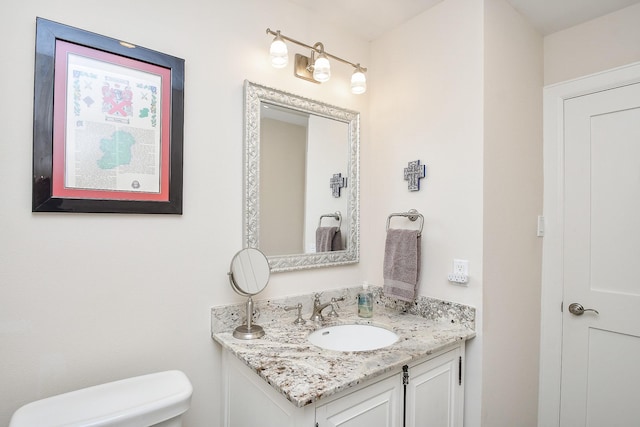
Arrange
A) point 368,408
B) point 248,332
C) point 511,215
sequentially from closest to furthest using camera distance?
point 368,408, point 248,332, point 511,215

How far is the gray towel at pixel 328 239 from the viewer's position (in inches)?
72.1

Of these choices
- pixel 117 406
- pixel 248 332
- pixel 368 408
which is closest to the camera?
pixel 117 406

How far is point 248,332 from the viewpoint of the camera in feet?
4.55

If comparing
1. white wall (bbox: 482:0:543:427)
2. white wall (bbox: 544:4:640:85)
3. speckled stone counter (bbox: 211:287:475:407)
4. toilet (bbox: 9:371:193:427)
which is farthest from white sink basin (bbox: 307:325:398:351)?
white wall (bbox: 544:4:640:85)

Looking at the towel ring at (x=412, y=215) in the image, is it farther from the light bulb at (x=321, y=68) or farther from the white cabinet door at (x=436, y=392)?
the light bulb at (x=321, y=68)

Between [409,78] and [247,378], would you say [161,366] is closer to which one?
[247,378]

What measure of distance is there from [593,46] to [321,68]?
152cm

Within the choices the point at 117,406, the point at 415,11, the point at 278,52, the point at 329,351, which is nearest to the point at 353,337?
the point at 329,351

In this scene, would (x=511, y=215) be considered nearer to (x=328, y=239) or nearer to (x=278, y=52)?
(x=328, y=239)

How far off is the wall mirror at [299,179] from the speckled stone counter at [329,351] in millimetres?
260

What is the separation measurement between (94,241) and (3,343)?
39 cm

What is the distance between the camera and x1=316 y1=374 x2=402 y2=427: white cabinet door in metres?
1.04

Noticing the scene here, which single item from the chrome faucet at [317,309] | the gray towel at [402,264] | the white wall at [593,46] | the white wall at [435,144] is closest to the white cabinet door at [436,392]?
the white wall at [435,144]

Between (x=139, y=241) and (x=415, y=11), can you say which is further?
(x=415, y=11)
